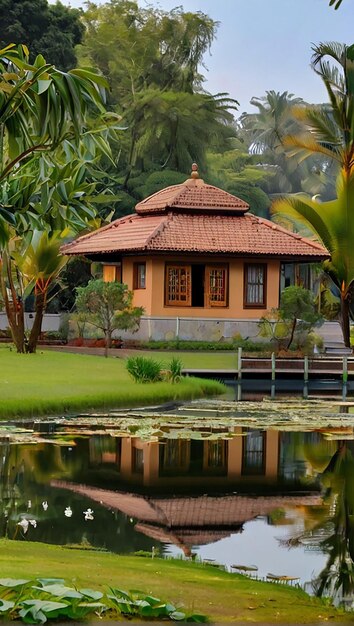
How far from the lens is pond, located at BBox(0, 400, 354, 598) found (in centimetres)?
1025

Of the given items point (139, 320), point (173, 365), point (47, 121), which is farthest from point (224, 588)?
point (139, 320)

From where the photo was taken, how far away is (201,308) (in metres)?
37.9

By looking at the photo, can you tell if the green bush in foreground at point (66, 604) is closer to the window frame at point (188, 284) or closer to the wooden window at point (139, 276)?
the window frame at point (188, 284)

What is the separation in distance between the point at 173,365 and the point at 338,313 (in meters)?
24.8

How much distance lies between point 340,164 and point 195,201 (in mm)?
5135

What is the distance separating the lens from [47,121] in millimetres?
12094

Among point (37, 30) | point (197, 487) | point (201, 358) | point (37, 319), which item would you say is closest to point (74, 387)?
point (197, 487)

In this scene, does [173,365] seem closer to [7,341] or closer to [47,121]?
[47,121]

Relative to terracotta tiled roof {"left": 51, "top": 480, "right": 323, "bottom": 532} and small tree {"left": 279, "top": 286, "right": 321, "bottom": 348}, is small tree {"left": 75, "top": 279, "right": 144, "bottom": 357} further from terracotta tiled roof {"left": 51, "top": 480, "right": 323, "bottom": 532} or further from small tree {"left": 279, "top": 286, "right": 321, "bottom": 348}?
terracotta tiled roof {"left": 51, "top": 480, "right": 323, "bottom": 532}

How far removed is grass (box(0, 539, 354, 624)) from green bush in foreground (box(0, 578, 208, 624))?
0.30m

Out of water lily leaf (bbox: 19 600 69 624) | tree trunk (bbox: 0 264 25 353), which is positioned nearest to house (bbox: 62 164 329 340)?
tree trunk (bbox: 0 264 25 353)

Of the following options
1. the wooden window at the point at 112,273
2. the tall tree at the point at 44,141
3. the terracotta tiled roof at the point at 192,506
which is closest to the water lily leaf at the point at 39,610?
the terracotta tiled roof at the point at 192,506

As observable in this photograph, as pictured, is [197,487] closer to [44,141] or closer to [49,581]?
[44,141]

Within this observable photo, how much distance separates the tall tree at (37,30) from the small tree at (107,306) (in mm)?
19860
